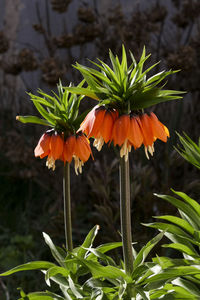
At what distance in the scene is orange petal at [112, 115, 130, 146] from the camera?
0.99 metres

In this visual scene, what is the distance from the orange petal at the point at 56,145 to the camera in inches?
45.7

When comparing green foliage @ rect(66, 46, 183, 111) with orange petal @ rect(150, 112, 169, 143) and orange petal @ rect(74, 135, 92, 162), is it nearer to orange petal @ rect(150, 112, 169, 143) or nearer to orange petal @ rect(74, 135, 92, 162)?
orange petal @ rect(150, 112, 169, 143)

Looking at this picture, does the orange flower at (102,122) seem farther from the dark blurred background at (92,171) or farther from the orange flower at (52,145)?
the dark blurred background at (92,171)

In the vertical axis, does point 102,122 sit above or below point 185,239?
above

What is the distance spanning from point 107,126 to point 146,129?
0.08m

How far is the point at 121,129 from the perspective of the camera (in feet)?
3.25

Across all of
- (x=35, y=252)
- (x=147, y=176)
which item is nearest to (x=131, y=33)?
(x=147, y=176)

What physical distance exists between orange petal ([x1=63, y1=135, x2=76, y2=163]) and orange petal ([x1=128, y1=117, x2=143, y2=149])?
0.60 feet

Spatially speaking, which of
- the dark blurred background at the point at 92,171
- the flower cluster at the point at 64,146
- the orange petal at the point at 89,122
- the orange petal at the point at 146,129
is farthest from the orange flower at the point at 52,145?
the dark blurred background at the point at 92,171

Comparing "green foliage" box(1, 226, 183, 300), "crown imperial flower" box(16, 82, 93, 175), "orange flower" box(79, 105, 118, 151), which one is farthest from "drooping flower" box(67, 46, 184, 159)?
"green foliage" box(1, 226, 183, 300)

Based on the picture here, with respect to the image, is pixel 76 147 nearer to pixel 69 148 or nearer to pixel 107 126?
pixel 69 148

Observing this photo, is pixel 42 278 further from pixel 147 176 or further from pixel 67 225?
pixel 67 225

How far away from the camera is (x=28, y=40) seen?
A: 173 inches

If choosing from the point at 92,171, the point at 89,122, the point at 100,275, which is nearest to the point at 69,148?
the point at 89,122
